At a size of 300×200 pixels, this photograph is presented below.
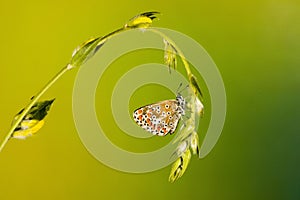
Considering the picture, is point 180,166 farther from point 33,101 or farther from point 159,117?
point 33,101

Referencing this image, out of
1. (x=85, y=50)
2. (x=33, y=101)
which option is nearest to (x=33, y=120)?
(x=33, y=101)

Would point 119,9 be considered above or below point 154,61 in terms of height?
above

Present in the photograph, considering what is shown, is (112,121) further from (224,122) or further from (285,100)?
(285,100)

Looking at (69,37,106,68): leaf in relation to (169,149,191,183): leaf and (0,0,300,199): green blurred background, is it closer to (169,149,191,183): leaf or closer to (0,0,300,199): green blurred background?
(0,0,300,199): green blurred background

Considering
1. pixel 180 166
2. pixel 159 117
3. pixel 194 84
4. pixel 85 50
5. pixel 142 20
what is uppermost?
pixel 142 20

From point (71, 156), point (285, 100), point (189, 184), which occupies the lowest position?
point (189, 184)

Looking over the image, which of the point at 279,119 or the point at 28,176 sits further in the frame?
the point at 279,119

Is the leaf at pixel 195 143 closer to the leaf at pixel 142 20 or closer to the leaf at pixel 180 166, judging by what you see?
the leaf at pixel 180 166

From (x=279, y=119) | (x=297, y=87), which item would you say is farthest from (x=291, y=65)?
(x=279, y=119)
